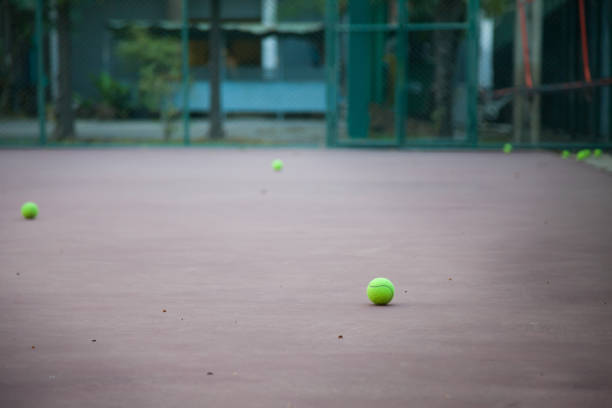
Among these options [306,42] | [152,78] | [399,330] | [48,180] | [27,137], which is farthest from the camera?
[306,42]

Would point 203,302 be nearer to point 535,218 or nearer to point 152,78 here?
point 535,218

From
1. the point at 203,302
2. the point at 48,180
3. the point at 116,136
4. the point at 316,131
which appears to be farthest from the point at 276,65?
the point at 203,302

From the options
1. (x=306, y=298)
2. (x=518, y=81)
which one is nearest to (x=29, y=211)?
(x=306, y=298)

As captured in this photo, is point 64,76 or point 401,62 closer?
point 401,62

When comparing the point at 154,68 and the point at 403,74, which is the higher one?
the point at 154,68

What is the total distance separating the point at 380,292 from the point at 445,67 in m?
14.8

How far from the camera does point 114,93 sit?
28.6m

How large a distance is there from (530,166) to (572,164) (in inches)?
31.8

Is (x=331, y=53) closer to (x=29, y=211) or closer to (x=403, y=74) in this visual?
(x=403, y=74)

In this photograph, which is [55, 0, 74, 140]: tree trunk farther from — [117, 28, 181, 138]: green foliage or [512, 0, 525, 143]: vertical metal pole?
[512, 0, 525, 143]: vertical metal pole

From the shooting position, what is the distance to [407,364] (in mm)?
3676

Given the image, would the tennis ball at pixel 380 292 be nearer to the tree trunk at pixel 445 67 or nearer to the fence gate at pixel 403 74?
the fence gate at pixel 403 74

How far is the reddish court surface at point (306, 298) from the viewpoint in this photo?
11.2 ft

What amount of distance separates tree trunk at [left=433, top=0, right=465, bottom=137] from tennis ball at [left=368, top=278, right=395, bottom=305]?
14084 mm
